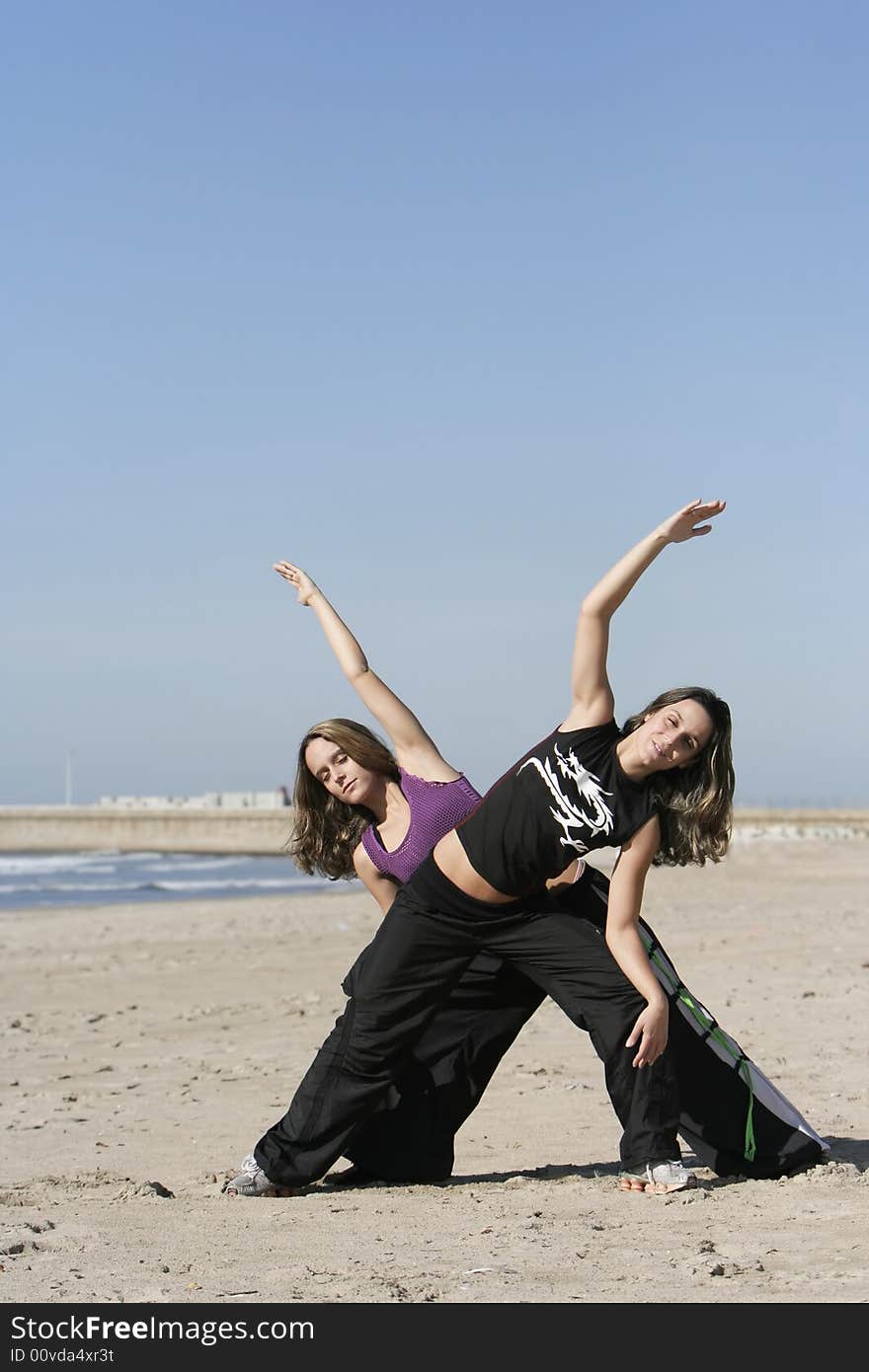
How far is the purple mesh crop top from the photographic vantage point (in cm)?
481

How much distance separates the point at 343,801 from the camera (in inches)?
196

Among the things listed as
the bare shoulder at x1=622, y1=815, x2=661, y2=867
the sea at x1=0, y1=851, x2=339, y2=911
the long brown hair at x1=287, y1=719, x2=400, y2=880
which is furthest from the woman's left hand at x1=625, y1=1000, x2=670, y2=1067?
the sea at x1=0, y1=851, x2=339, y2=911

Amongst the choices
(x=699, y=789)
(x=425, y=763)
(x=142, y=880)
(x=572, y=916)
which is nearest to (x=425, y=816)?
(x=425, y=763)

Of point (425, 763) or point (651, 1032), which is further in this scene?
point (425, 763)

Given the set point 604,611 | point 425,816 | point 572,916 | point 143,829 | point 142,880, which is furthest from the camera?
point 143,829

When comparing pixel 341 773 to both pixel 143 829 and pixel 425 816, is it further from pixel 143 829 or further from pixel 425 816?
pixel 143 829

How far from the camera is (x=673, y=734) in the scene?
14.0 ft

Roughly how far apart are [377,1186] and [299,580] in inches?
82.9

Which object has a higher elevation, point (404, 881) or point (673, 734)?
point (673, 734)

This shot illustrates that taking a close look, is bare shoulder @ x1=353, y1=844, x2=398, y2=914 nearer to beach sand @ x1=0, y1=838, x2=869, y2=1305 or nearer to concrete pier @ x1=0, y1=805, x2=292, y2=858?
beach sand @ x1=0, y1=838, x2=869, y2=1305

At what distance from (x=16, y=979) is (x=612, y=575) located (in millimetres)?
9803

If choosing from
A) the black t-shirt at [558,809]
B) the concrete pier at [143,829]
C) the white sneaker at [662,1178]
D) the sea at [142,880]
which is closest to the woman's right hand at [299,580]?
the black t-shirt at [558,809]
